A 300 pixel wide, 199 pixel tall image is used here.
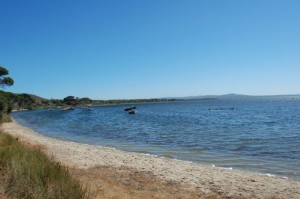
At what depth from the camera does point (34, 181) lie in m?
7.02

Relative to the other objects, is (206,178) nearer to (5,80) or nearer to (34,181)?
(34,181)

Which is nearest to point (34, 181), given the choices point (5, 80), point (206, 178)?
point (206, 178)

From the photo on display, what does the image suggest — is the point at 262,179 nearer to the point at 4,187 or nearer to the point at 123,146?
the point at 4,187

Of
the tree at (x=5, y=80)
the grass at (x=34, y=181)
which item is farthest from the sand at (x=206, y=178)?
the tree at (x=5, y=80)

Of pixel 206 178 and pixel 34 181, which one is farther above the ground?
pixel 34 181

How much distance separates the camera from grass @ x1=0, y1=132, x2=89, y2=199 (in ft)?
20.9

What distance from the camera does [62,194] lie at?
6.70 m

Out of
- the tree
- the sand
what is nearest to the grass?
the sand

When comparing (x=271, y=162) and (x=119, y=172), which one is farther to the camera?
(x=271, y=162)

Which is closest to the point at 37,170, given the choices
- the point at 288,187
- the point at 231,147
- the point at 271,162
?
the point at 288,187

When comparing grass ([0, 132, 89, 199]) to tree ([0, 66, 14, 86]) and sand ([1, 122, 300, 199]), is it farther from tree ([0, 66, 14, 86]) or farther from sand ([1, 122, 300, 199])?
tree ([0, 66, 14, 86])

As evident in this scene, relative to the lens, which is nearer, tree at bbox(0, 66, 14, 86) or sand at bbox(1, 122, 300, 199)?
sand at bbox(1, 122, 300, 199)

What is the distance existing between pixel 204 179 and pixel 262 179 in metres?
2.20

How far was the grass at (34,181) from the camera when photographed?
6363mm
